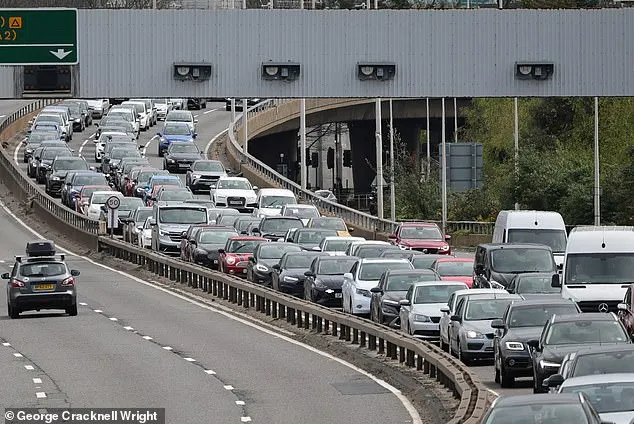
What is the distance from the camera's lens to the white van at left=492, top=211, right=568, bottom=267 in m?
41.5

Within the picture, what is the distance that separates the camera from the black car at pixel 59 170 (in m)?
79.3

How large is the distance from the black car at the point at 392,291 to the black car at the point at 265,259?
28.4 ft

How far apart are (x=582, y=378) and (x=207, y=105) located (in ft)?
399

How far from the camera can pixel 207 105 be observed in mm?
139250

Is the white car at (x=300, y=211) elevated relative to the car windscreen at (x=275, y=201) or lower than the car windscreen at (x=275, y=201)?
lower

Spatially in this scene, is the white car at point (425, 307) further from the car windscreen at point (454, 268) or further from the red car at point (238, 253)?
the red car at point (238, 253)

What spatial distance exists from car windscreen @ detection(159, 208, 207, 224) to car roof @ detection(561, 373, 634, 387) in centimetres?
3807

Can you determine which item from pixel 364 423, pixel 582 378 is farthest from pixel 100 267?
pixel 582 378

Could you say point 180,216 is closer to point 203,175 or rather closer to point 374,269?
point 374,269

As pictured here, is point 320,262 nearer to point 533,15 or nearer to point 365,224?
point 533,15

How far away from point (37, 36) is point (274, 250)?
345 inches

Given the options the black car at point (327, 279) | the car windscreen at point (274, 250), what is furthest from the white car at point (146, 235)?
the black car at point (327, 279)

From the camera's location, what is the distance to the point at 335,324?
3641 centimetres

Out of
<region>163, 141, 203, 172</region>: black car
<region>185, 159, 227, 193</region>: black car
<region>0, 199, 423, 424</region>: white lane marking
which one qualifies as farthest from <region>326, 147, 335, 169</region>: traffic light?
<region>0, 199, 423, 424</region>: white lane marking
